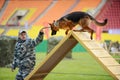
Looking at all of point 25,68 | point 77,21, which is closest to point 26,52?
point 25,68

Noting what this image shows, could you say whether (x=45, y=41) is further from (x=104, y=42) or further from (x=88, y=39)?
(x=88, y=39)

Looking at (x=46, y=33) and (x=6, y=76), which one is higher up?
(x=46, y=33)

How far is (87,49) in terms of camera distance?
3326 mm

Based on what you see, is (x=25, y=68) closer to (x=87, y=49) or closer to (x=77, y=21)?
(x=77, y=21)

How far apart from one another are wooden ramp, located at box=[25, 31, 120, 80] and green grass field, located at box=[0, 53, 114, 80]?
1.69 metres

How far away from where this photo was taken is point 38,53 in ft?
18.5

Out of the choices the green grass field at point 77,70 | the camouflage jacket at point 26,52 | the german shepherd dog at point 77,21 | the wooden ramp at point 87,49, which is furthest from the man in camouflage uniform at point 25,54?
the green grass field at point 77,70

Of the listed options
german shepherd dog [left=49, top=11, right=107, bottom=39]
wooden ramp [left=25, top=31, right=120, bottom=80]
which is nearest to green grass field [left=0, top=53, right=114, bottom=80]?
wooden ramp [left=25, top=31, right=120, bottom=80]

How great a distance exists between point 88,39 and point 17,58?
3.61ft

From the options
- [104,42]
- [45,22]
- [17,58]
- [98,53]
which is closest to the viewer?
[98,53]

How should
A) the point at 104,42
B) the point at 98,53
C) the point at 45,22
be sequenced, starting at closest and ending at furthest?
the point at 98,53, the point at 104,42, the point at 45,22

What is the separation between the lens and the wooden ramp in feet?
10.6

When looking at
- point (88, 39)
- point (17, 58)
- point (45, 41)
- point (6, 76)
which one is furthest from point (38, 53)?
point (88, 39)

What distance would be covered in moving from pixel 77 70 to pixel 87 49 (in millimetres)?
2240
